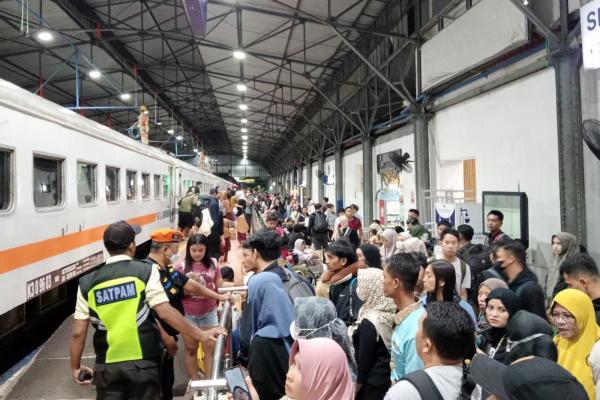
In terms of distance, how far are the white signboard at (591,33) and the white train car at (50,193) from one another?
5.97 meters

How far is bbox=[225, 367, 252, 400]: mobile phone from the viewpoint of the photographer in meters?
1.79

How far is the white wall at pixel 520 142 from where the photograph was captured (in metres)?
6.77

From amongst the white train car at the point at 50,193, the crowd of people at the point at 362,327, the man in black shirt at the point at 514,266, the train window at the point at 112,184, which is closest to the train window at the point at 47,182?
the white train car at the point at 50,193

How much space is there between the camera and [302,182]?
3050 cm

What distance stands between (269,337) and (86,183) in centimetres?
483

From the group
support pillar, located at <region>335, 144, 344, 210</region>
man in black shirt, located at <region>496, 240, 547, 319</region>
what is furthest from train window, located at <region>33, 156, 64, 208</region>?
support pillar, located at <region>335, 144, 344, 210</region>

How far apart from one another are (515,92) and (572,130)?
5.99 feet

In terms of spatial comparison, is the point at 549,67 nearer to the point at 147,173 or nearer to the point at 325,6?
the point at 325,6

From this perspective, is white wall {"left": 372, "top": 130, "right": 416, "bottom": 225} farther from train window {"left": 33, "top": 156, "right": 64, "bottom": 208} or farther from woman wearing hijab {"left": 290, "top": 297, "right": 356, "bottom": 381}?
woman wearing hijab {"left": 290, "top": 297, "right": 356, "bottom": 381}

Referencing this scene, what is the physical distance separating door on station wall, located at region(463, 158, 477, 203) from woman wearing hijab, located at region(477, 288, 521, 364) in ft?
21.0

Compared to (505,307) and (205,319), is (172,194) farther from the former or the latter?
(505,307)

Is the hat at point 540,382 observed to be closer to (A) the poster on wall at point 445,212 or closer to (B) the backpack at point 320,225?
(A) the poster on wall at point 445,212

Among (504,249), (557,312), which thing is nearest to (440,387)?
(557,312)

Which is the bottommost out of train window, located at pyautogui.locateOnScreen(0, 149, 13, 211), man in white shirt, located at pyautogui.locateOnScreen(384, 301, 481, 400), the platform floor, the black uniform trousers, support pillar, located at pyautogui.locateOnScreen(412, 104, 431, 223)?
the platform floor
